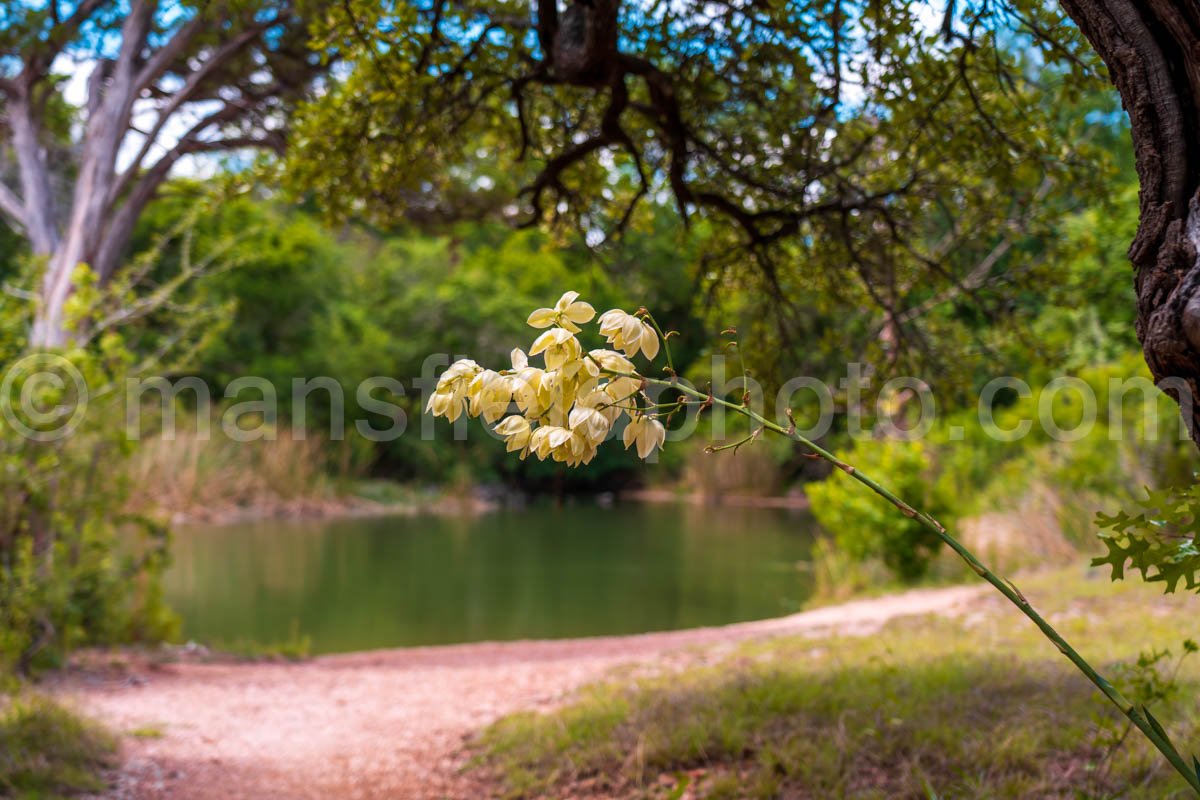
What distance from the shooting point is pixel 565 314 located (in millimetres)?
1294

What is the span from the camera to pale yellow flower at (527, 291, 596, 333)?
4.16ft

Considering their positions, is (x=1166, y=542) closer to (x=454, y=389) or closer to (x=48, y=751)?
(x=454, y=389)

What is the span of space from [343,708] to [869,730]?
266 cm

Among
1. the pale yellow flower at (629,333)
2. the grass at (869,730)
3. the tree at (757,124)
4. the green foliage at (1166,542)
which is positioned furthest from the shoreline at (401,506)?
the green foliage at (1166,542)

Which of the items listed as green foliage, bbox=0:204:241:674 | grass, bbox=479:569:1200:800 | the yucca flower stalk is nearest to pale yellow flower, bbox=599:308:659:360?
the yucca flower stalk

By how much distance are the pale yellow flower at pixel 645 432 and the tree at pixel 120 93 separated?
4.87m

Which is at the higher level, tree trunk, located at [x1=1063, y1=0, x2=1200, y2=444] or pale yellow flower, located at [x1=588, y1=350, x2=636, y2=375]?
tree trunk, located at [x1=1063, y1=0, x2=1200, y2=444]

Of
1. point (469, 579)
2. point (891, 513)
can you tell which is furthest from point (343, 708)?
point (469, 579)

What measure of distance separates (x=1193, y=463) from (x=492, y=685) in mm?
6062

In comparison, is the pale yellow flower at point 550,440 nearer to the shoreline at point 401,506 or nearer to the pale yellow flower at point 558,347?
the pale yellow flower at point 558,347

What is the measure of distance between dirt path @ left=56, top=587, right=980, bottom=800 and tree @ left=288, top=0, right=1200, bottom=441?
2148 mm

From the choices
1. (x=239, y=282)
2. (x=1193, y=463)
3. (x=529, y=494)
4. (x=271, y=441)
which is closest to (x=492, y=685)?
(x=1193, y=463)

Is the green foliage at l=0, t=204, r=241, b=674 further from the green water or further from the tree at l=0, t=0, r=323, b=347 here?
the green water

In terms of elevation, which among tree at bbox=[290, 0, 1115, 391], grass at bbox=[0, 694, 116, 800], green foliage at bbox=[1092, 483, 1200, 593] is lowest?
grass at bbox=[0, 694, 116, 800]
